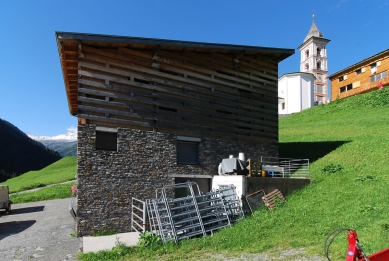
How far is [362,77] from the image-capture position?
141 ft

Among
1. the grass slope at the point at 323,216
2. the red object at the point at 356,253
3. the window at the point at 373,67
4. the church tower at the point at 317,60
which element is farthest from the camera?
the church tower at the point at 317,60

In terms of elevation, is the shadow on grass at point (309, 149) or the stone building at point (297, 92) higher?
the stone building at point (297, 92)

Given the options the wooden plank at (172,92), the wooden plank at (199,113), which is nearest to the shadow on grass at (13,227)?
the wooden plank at (199,113)

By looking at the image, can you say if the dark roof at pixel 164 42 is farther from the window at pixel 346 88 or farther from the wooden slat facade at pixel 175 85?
the window at pixel 346 88

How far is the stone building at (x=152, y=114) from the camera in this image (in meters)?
13.2

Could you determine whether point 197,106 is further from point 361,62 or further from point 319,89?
point 319,89

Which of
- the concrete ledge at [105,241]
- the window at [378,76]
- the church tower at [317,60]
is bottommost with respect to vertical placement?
the concrete ledge at [105,241]

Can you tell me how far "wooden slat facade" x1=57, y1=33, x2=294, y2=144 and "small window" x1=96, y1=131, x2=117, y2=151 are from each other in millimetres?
501

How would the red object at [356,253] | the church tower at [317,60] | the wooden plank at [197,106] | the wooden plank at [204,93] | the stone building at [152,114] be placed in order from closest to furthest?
the red object at [356,253], the stone building at [152,114], the wooden plank at [197,106], the wooden plank at [204,93], the church tower at [317,60]

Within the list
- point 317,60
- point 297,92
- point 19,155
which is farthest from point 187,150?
point 19,155

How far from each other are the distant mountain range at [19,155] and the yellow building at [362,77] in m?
65.1

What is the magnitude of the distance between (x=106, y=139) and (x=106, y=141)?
0.29 feet

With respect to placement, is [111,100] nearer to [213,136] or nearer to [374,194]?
[213,136]

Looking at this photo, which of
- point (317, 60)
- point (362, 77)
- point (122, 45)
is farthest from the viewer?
point (317, 60)
